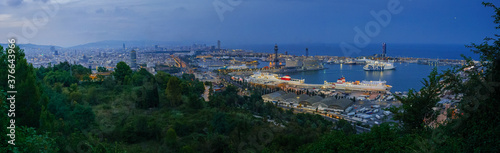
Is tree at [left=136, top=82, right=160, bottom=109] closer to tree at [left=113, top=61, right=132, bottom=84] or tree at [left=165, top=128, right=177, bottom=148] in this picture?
tree at [left=165, top=128, right=177, bottom=148]

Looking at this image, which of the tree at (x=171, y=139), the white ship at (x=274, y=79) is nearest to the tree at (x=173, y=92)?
the tree at (x=171, y=139)

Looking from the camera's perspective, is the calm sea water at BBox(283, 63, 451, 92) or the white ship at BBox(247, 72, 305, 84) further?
the white ship at BBox(247, 72, 305, 84)

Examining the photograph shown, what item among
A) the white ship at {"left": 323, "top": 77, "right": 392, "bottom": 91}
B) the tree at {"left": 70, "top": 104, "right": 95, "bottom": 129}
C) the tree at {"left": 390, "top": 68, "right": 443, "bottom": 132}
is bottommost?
the white ship at {"left": 323, "top": 77, "right": 392, "bottom": 91}

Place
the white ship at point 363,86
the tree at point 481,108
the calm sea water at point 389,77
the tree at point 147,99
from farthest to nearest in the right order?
1. the calm sea water at point 389,77
2. the white ship at point 363,86
3. the tree at point 147,99
4. the tree at point 481,108

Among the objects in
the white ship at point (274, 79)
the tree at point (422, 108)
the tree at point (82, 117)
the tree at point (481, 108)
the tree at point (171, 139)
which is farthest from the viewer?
the white ship at point (274, 79)

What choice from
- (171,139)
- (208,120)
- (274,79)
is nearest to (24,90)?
(171,139)

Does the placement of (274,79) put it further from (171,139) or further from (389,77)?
(171,139)

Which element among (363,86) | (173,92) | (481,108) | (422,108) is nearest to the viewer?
(481,108)

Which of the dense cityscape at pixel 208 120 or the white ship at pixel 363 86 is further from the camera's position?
the white ship at pixel 363 86

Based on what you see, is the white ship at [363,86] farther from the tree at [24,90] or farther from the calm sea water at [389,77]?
the tree at [24,90]

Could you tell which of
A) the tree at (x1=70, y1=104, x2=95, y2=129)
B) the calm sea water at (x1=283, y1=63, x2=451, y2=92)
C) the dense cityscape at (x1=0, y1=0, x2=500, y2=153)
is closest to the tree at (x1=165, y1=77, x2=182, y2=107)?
the dense cityscape at (x1=0, y1=0, x2=500, y2=153)

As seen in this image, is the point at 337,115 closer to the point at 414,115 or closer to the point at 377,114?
the point at 377,114

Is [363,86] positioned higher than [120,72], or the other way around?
[120,72]

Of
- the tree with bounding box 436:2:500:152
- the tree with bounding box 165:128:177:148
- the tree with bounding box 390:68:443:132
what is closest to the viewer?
the tree with bounding box 436:2:500:152
